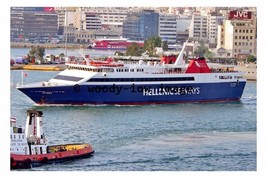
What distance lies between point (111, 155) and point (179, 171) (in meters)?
0.99

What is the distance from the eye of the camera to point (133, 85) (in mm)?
21594

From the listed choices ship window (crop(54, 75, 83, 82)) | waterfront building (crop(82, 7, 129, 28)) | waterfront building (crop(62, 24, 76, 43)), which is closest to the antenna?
waterfront building (crop(82, 7, 129, 28))

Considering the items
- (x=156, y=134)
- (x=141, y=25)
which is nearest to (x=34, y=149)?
(x=156, y=134)

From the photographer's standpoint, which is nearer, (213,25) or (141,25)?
(141,25)

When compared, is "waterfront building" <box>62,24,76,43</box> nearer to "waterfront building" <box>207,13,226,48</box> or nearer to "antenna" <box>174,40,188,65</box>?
"waterfront building" <box>207,13,226,48</box>

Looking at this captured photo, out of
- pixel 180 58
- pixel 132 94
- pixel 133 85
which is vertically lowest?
pixel 132 94

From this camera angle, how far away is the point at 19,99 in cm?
2111

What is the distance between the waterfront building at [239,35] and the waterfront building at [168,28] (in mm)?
1080

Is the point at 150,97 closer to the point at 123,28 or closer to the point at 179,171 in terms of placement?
the point at 123,28

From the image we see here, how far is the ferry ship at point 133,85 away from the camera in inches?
837

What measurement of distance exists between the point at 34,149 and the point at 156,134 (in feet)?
7.55

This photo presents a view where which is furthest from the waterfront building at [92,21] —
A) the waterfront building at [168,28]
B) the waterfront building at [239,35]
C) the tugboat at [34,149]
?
the tugboat at [34,149]

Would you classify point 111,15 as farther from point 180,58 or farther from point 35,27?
point 35,27

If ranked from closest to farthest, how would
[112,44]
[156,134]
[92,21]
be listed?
[156,134]
[92,21]
[112,44]
